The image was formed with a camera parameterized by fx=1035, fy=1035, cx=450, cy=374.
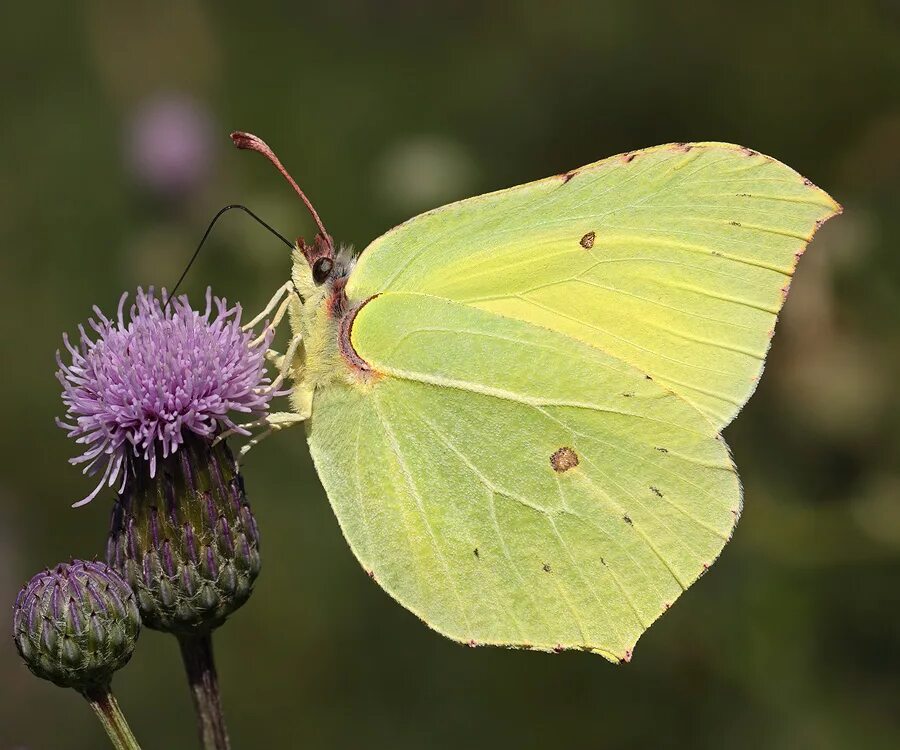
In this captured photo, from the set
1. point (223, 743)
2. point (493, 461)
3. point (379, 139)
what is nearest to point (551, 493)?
point (493, 461)

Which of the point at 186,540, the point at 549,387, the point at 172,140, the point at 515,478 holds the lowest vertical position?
the point at 515,478

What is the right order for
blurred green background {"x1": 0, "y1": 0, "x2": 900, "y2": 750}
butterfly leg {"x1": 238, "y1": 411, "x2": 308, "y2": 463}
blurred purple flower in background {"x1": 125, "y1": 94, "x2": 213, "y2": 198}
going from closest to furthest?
1. butterfly leg {"x1": 238, "y1": 411, "x2": 308, "y2": 463}
2. blurred green background {"x1": 0, "y1": 0, "x2": 900, "y2": 750}
3. blurred purple flower in background {"x1": 125, "y1": 94, "x2": 213, "y2": 198}

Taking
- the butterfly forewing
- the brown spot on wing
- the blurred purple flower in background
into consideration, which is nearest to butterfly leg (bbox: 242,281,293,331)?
the butterfly forewing

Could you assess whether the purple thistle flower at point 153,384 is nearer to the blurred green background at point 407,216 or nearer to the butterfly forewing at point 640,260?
the butterfly forewing at point 640,260

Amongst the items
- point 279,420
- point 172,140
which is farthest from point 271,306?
point 172,140

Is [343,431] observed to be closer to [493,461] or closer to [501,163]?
[493,461]

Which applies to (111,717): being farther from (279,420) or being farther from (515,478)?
(515,478)

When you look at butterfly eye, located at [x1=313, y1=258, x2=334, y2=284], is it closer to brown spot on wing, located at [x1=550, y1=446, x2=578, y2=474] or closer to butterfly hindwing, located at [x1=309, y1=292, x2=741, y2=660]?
butterfly hindwing, located at [x1=309, y1=292, x2=741, y2=660]
